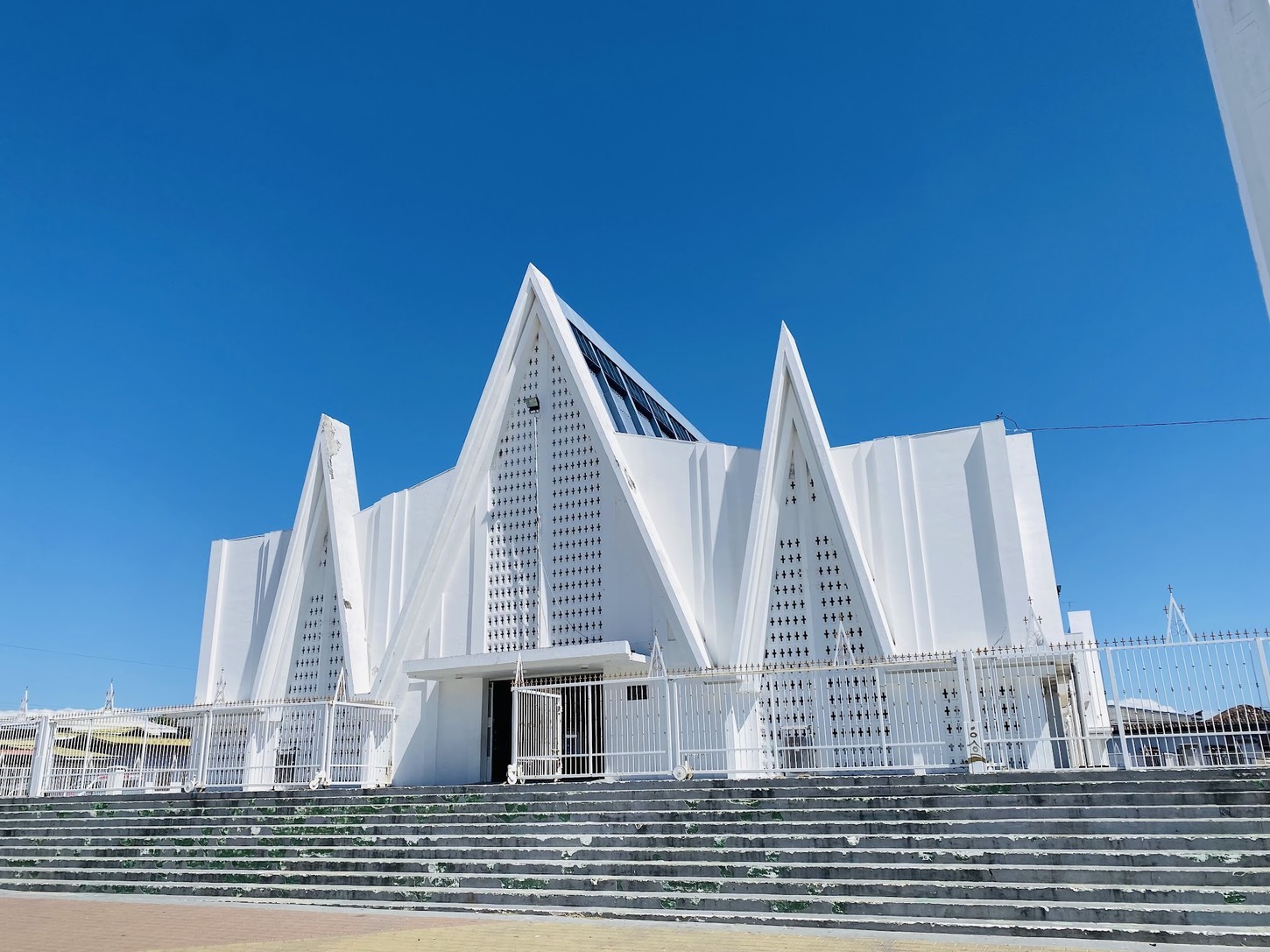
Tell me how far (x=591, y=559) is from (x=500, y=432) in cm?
378

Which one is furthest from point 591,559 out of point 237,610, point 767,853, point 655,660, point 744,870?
point 744,870

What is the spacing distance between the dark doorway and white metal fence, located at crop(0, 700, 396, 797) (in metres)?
1.86

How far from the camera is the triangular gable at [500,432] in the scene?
19.1m

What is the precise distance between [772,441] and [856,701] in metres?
4.76

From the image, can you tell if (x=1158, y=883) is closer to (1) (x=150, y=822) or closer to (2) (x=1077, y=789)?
(2) (x=1077, y=789)

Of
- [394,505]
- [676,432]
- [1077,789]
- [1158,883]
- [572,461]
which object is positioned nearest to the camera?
[1158,883]

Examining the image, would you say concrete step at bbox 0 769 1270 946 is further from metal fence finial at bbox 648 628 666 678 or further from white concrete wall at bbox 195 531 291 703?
white concrete wall at bbox 195 531 291 703

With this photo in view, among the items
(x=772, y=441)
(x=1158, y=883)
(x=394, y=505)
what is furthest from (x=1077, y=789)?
(x=394, y=505)

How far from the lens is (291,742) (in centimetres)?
1988

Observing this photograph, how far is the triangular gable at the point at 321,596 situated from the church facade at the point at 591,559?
0.05 meters

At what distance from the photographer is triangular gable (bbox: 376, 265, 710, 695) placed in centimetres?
1914

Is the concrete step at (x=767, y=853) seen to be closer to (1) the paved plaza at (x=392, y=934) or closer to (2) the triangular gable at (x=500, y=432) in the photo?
(1) the paved plaza at (x=392, y=934)

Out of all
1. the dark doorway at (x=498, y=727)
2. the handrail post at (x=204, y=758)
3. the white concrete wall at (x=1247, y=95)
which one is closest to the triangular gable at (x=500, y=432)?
the dark doorway at (x=498, y=727)

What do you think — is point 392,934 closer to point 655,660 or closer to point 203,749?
point 655,660
